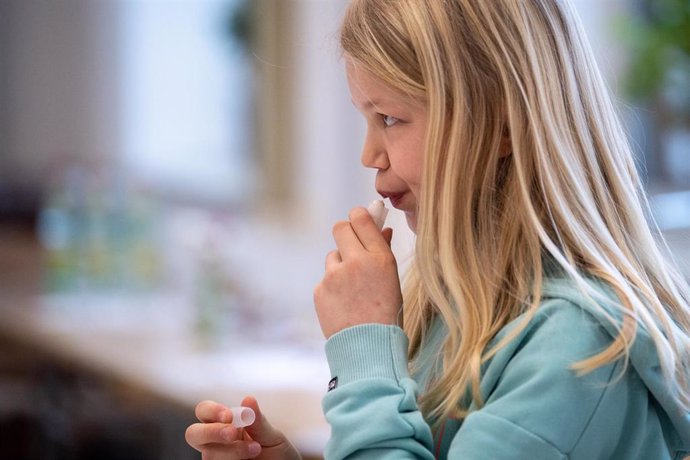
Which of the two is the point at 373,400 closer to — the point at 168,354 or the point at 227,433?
the point at 227,433

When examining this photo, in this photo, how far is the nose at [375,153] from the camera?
1.01 meters

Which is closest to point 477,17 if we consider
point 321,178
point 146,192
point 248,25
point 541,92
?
point 541,92

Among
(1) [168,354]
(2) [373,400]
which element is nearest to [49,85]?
(1) [168,354]

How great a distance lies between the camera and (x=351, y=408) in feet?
2.96

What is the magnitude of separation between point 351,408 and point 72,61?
4.22 metres

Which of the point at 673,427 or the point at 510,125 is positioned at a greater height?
the point at 510,125

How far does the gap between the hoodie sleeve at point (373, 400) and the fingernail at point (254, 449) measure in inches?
7.1

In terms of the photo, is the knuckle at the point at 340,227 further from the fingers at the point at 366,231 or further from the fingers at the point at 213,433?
the fingers at the point at 213,433

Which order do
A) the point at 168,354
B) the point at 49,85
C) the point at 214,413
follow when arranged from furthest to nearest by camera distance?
the point at 49,85 → the point at 168,354 → the point at 214,413

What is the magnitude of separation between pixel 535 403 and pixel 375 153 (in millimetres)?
302

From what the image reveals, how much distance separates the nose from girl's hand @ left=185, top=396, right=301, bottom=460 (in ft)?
0.92

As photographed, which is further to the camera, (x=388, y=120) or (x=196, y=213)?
(x=196, y=213)

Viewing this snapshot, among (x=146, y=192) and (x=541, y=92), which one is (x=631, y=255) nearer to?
(x=541, y=92)

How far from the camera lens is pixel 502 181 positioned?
0.97 meters
